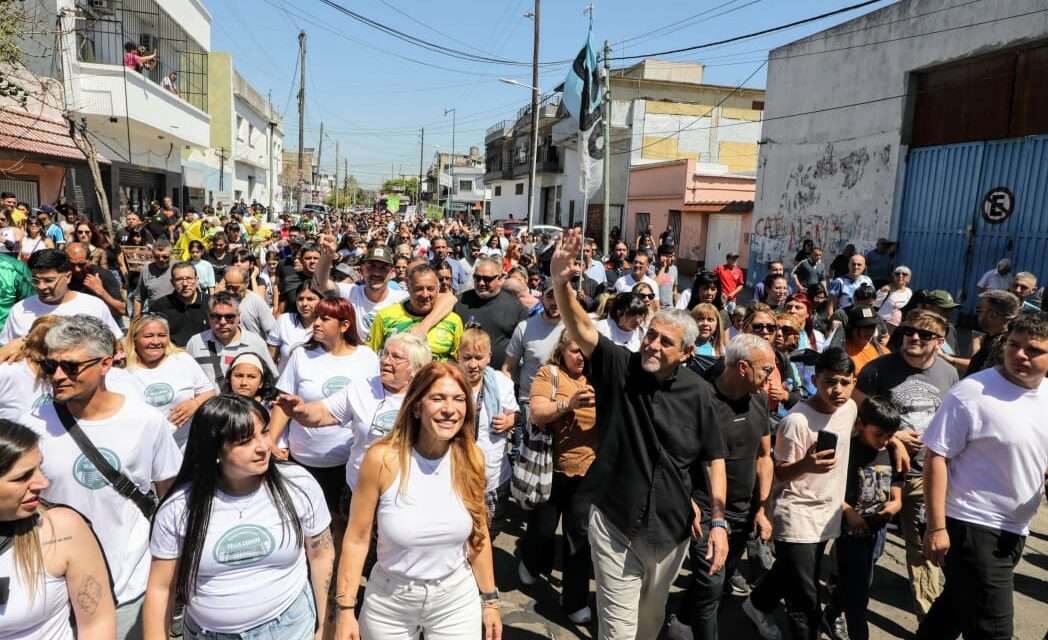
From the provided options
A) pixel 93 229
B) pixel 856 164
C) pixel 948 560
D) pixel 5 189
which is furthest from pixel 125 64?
pixel 948 560

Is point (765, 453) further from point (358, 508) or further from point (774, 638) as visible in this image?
point (358, 508)

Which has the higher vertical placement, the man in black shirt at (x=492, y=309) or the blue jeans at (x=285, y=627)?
the man in black shirt at (x=492, y=309)

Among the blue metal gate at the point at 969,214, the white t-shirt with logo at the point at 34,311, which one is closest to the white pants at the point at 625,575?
the white t-shirt with logo at the point at 34,311

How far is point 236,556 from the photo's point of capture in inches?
94.1

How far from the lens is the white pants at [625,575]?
319 cm

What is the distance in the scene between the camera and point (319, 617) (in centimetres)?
270

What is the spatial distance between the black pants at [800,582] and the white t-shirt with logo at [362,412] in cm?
211

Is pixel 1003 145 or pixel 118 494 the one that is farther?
pixel 1003 145

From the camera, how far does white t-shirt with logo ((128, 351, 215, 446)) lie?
3.76m

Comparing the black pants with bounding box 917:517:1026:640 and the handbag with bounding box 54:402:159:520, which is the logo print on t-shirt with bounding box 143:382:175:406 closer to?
the handbag with bounding box 54:402:159:520

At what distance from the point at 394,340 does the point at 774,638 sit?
2.62 metres

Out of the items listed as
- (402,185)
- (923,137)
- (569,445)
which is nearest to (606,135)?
(923,137)

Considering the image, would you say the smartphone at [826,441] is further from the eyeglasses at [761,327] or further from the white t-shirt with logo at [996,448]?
the eyeglasses at [761,327]

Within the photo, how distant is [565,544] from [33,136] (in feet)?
54.7
